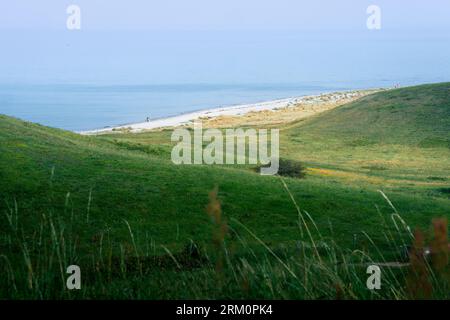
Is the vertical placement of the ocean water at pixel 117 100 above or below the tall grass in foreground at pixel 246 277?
below

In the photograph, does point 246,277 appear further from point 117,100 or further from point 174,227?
point 117,100

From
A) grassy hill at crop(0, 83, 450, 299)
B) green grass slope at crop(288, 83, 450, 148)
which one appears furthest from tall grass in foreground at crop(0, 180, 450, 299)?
green grass slope at crop(288, 83, 450, 148)

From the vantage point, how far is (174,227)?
1644 cm

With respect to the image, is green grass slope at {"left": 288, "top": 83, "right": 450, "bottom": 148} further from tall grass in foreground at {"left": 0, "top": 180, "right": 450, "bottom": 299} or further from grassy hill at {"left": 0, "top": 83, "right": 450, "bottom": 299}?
tall grass in foreground at {"left": 0, "top": 180, "right": 450, "bottom": 299}

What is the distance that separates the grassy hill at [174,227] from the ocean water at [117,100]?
6329 cm

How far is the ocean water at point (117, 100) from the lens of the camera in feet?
315

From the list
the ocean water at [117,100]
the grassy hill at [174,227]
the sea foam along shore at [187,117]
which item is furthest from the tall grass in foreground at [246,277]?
the ocean water at [117,100]

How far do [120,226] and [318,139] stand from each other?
140 feet

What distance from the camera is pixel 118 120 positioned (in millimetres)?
94312

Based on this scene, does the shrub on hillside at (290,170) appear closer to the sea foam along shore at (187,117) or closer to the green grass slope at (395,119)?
the green grass slope at (395,119)

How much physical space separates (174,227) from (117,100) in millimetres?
111109

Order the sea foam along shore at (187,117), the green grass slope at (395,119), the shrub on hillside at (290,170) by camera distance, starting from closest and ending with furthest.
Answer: the shrub on hillside at (290,170), the green grass slope at (395,119), the sea foam along shore at (187,117)

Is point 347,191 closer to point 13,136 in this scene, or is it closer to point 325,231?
point 325,231
